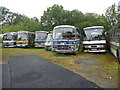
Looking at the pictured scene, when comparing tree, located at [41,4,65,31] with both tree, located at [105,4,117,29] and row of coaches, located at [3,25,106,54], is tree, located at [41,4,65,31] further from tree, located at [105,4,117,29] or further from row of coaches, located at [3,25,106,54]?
row of coaches, located at [3,25,106,54]

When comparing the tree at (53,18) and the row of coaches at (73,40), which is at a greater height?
the tree at (53,18)

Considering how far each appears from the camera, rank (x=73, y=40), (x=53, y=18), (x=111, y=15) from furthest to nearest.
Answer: (x=53, y=18) → (x=111, y=15) → (x=73, y=40)

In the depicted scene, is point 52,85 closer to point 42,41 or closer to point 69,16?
point 42,41

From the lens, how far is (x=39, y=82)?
5164mm

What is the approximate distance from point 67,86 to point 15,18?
71251 millimetres

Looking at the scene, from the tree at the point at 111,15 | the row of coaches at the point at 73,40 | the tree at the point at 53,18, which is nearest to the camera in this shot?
the row of coaches at the point at 73,40

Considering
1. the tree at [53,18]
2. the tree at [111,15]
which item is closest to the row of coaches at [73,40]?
the tree at [111,15]

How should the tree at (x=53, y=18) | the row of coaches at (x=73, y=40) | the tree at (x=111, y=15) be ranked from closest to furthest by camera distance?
the row of coaches at (x=73, y=40) → the tree at (x=111, y=15) → the tree at (x=53, y=18)

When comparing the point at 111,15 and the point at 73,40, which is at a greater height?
the point at 111,15

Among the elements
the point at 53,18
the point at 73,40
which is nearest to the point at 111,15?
the point at 73,40

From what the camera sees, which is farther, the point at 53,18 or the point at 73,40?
the point at 53,18

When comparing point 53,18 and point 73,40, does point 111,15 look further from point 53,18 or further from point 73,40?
point 53,18

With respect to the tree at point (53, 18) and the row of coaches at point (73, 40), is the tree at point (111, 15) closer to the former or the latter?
the tree at point (53, 18)

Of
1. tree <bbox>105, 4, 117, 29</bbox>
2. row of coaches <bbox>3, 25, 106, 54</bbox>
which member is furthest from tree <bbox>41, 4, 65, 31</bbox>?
row of coaches <bbox>3, 25, 106, 54</bbox>
